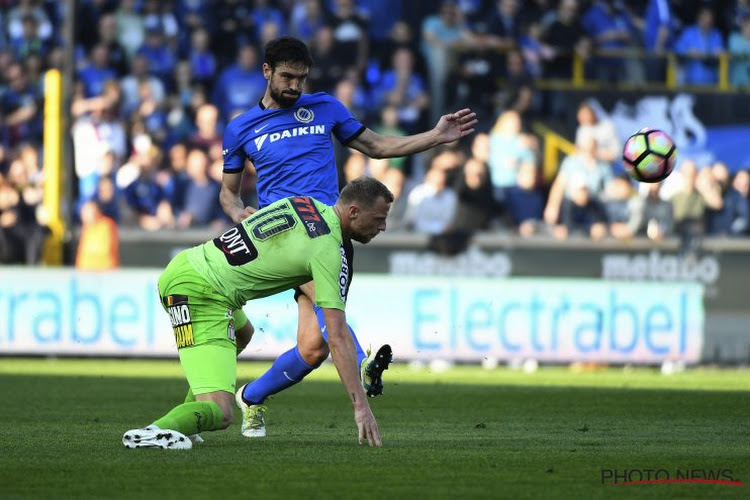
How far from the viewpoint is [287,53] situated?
915cm

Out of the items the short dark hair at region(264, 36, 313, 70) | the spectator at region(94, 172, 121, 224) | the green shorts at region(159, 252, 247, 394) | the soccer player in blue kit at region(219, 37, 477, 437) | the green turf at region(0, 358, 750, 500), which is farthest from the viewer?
the spectator at region(94, 172, 121, 224)

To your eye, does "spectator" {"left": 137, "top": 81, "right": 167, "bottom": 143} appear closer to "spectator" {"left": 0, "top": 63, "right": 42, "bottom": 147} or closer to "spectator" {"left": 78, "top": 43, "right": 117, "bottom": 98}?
"spectator" {"left": 78, "top": 43, "right": 117, "bottom": 98}

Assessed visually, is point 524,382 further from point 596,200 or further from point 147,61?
point 147,61

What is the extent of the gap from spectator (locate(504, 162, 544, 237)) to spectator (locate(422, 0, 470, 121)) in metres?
1.89

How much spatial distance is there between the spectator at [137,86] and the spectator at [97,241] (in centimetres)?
218

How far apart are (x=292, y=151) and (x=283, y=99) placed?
1.14 ft

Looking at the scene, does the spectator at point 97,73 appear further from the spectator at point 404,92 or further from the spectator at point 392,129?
the spectator at point 392,129

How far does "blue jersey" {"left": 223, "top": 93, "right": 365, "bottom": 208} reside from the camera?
953 cm

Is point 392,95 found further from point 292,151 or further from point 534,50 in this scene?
point 292,151

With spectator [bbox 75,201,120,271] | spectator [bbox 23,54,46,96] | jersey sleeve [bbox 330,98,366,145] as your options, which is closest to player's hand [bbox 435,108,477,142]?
jersey sleeve [bbox 330,98,366,145]

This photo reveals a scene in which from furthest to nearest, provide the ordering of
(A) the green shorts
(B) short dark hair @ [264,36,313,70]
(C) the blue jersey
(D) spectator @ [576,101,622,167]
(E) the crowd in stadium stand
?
(D) spectator @ [576,101,622,167], (E) the crowd in stadium stand, (C) the blue jersey, (B) short dark hair @ [264,36,313,70], (A) the green shorts

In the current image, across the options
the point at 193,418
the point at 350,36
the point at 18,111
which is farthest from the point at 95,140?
the point at 193,418

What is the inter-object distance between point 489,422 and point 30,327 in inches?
363

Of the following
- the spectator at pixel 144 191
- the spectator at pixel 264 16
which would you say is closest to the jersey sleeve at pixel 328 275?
the spectator at pixel 144 191
